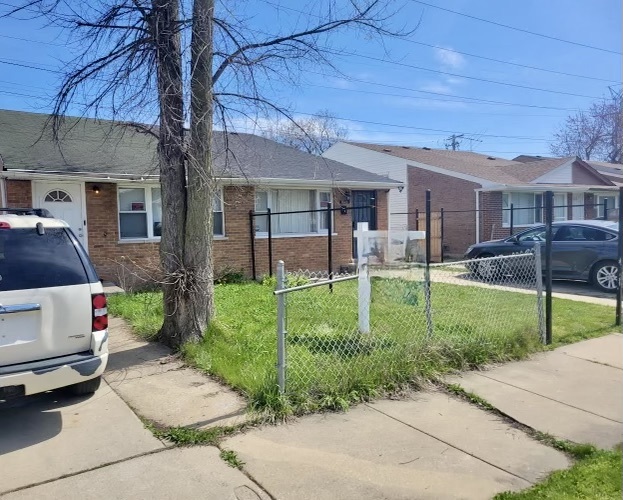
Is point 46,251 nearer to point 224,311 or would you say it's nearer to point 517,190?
point 224,311

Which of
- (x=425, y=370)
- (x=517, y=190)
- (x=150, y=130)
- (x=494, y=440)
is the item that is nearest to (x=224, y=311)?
(x=150, y=130)

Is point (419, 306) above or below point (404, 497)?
above

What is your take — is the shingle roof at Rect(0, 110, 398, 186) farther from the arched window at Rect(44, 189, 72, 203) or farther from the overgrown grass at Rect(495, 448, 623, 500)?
the overgrown grass at Rect(495, 448, 623, 500)

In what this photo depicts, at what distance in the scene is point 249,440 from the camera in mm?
3809

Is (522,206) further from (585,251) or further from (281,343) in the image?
(281,343)

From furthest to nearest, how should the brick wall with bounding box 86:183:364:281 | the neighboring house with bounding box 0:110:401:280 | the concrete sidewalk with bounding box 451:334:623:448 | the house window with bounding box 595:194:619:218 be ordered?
the house window with bounding box 595:194:619:218 → the brick wall with bounding box 86:183:364:281 → the neighboring house with bounding box 0:110:401:280 → the concrete sidewalk with bounding box 451:334:623:448

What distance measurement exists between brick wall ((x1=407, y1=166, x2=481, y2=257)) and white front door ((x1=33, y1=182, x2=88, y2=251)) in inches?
562

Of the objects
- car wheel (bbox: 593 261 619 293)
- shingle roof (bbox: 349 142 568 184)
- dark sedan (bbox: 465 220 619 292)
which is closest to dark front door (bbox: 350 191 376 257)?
dark sedan (bbox: 465 220 619 292)

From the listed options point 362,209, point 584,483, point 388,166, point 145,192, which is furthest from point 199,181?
point 388,166

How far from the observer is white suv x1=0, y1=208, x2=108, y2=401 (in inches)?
147

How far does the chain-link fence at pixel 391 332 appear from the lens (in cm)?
470

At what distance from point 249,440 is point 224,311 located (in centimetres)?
446

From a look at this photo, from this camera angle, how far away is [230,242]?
12.7 m

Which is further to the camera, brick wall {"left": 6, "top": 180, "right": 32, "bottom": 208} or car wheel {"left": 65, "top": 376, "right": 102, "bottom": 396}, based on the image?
brick wall {"left": 6, "top": 180, "right": 32, "bottom": 208}
